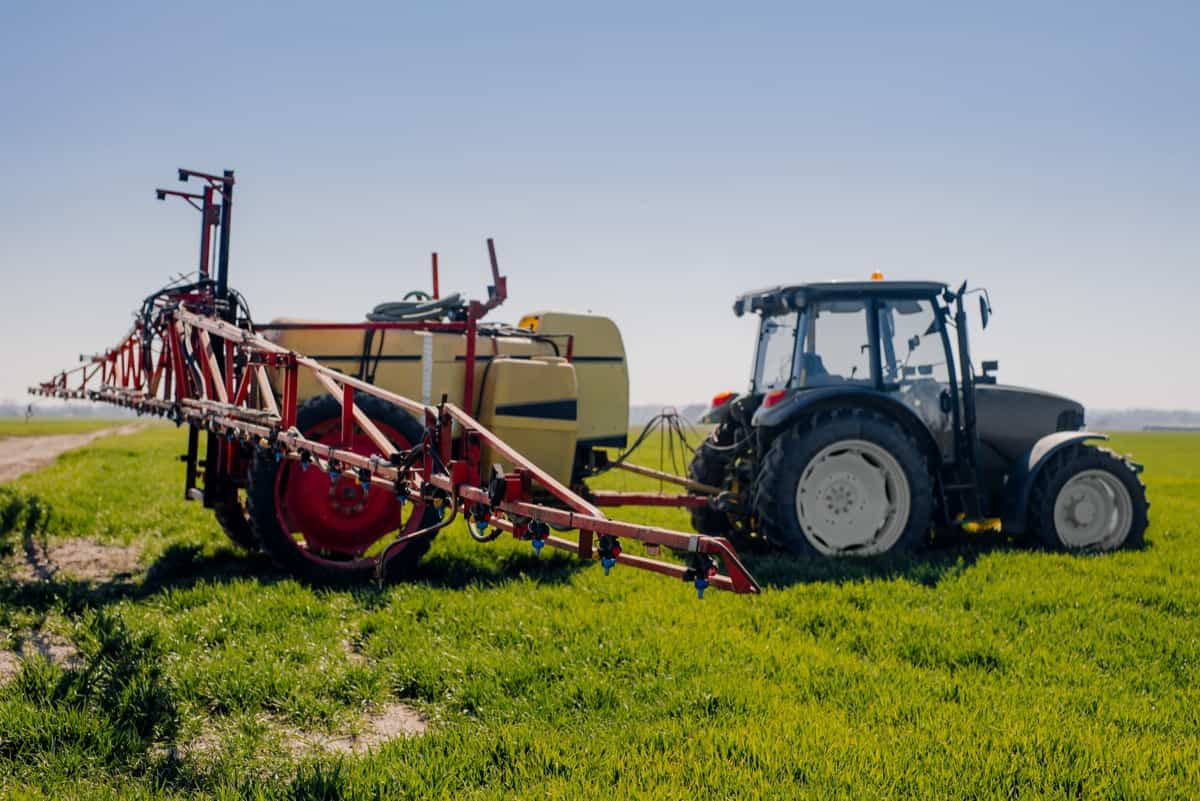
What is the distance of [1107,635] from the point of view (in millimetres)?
5438

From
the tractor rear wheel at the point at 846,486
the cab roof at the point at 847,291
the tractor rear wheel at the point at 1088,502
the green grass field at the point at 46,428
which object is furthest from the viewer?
the green grass field at the point at 46,428

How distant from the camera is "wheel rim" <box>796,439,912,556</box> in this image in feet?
25.2

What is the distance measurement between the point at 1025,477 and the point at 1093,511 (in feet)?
2.72

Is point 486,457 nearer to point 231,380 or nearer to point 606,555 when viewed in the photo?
point 231,380

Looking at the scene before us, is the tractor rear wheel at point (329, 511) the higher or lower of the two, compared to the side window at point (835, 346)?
lower

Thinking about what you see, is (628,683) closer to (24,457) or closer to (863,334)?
(863,334)

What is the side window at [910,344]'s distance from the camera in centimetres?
815

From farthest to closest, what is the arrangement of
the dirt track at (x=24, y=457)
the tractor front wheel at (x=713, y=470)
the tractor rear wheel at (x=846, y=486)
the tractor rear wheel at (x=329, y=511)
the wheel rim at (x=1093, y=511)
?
the dirt track at (x=24, y=457) < the tractor front wheel at (x=713, y=470) < the wheel rim at (x=1093, y=511) < the tractor rear wheel at (x=846, y=486) < the tractor rear wheel at (x=329, y=511)

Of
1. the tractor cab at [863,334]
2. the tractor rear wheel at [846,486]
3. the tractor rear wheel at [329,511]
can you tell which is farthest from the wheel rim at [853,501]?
the tractor rear wheel at [329,511]

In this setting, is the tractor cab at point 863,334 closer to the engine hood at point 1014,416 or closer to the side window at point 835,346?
the side window at point 835,346

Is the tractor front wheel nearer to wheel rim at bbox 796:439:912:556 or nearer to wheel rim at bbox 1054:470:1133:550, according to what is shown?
wheel rim at bbox 796:439:912:556

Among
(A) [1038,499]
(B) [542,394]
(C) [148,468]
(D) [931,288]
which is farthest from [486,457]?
(C) [148,468]

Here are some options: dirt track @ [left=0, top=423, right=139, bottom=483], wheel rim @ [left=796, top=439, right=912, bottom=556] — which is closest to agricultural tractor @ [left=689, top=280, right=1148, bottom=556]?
wheel rim @ [left=796, top=439, right=912, bottom=556]

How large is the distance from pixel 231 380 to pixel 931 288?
609 centimetres
